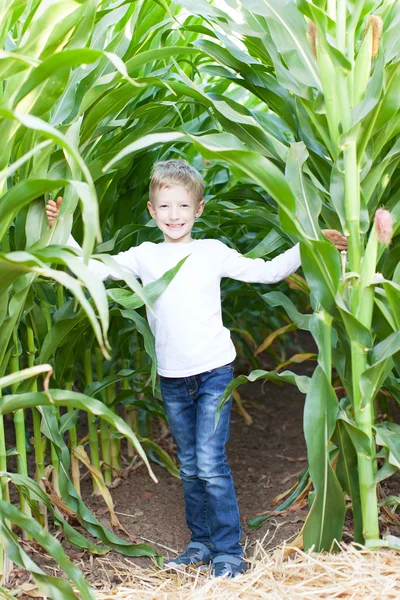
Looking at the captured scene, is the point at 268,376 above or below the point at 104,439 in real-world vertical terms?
above

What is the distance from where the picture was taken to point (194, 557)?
2.07m

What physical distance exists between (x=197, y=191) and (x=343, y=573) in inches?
41.1

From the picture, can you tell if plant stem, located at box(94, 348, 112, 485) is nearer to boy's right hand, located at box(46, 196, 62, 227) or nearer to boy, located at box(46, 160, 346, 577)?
boy, located at box(46, 160, 346, 577)

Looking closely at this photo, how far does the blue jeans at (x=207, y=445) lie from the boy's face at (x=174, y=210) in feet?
1.31

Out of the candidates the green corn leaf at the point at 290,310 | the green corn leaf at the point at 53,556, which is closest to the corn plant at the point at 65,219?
the green corn leaf at the point at 53,556

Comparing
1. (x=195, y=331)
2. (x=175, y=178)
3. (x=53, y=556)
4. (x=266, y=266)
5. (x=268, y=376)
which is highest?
(x=175, y=178)

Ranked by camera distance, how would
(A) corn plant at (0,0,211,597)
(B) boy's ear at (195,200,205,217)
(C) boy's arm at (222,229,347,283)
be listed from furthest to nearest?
(B) boy's ear at (195,200,205,217) < (C) boy's arm at (222,229,347,283) < (A) corn plant at (0,0,211,597)

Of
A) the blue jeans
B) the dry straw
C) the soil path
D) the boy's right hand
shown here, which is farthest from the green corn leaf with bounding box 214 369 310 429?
the boy's right hand

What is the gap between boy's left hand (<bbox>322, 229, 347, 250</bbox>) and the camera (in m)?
1.80

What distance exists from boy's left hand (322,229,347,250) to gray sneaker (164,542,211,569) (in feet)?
3.15

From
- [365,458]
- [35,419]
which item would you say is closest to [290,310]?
[365,458]

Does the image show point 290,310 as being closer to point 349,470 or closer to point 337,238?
point 337,238

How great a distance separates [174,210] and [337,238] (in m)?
0.44

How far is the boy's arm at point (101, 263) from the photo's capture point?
5.81ft
